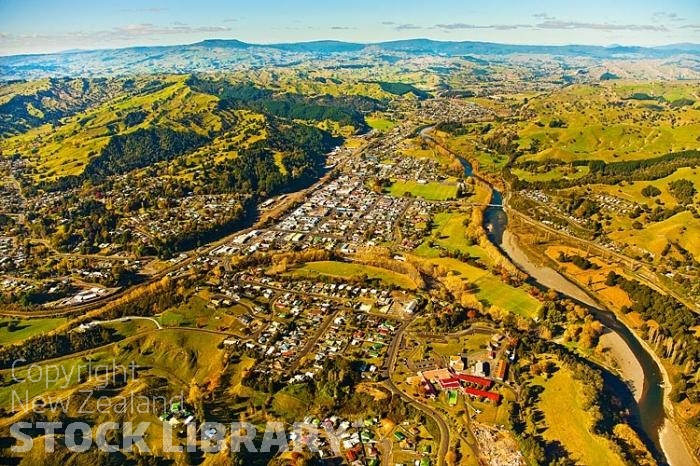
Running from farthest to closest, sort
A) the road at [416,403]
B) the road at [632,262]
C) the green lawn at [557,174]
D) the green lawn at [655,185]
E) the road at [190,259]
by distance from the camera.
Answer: the green lawn at [557,174] → the green lawn at [655,185] → the road at [190,259] → the road at [632,262] → the road at [416,403]

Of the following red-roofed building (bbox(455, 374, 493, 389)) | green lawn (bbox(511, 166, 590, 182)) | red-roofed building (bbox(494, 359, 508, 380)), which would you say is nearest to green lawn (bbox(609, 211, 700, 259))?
green lawn (bbox(511, 166, 590, 182))

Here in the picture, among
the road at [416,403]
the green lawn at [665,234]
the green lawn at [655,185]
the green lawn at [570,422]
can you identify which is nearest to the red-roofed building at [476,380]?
the green lawn at [570,422]

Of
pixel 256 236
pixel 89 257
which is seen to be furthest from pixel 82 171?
pixel 256 236

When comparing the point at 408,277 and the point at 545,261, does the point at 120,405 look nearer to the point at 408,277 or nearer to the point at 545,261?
the point at 408,277

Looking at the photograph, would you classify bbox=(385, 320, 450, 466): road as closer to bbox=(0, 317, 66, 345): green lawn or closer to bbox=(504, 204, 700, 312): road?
bbox=(504, 204, 700, 312): road

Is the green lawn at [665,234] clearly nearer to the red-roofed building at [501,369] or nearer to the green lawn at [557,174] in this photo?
the green lawn at [557,174]
